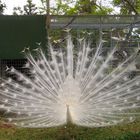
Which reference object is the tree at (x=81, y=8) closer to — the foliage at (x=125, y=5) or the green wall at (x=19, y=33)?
the foliage at (x=125, y=5)

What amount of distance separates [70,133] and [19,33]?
220 inches

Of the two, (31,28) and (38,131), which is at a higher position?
(31,28)

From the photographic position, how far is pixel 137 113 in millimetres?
9109

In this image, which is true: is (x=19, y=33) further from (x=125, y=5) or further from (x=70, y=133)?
(x=125, y=5)

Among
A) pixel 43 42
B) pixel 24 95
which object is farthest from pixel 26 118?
pixel 43 42

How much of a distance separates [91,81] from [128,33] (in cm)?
714

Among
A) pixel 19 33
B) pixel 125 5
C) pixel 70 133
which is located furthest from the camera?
pixel 125 5

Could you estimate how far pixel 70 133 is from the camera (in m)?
8.64

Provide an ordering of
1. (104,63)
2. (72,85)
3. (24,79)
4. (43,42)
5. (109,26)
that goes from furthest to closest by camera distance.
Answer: (109,26), (43,42), (24,79), (104,63), (72,85)

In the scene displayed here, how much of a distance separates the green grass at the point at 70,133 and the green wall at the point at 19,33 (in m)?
3.91

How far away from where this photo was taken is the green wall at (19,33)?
43.8ft

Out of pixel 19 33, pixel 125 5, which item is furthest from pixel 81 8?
pixel 19 33

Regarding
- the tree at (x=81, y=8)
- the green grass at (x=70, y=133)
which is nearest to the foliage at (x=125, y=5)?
the tree at (x=81, y=8)

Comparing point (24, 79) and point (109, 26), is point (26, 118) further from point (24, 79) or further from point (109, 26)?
point (109, 26)
